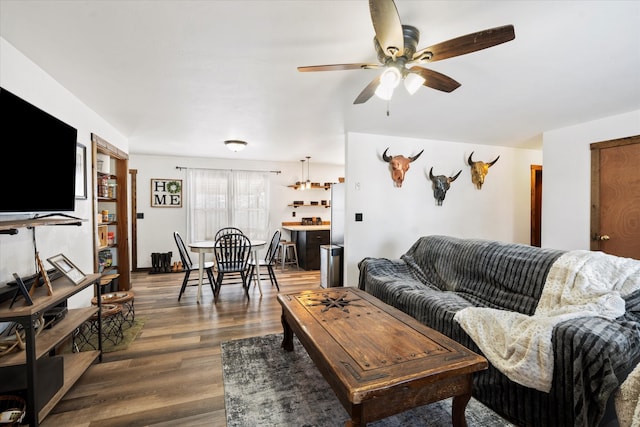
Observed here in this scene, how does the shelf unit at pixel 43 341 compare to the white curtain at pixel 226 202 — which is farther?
the white curtain at pixel 226 202

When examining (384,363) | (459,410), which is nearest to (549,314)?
(459,410)

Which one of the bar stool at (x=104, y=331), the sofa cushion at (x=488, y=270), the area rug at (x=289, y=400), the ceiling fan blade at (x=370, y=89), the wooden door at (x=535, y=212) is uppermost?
the ceiling fan blade at (x=370, y=89)

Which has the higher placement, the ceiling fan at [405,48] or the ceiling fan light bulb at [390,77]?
the ceiling fan at [405,48]

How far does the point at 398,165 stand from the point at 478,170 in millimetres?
1430

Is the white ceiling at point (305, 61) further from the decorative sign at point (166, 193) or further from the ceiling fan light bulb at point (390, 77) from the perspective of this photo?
the decorative sign at point (166, 193)

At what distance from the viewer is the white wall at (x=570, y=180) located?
3412mm

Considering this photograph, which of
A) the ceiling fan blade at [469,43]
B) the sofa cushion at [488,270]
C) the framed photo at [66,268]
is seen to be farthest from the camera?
the sofa cushion at [488,270]

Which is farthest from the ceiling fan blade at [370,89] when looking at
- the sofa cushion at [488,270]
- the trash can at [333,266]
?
the trash can at [333,266]

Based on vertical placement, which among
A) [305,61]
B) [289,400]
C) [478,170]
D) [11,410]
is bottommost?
[289,400]

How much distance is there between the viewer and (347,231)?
387 centimetres

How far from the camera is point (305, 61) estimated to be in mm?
1980

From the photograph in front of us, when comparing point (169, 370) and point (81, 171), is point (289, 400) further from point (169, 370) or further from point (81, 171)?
point (81, 171)

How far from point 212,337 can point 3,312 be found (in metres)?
1.58

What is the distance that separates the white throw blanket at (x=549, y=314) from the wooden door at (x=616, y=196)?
193 centimetres
